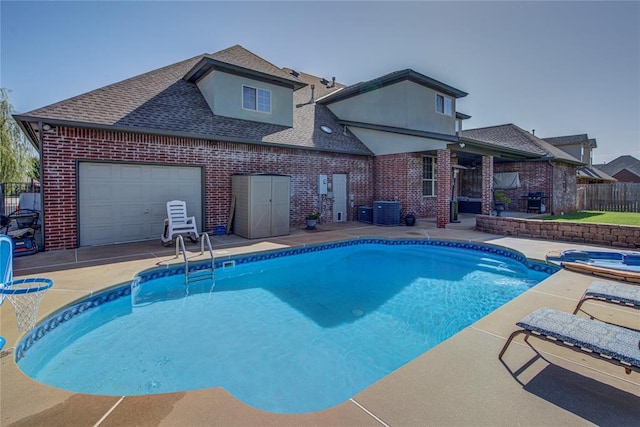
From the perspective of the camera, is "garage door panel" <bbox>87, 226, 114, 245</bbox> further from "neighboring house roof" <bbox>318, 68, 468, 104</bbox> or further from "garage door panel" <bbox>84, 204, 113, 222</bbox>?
"neighboring house roof" <bbox>318, 68, 468, 104</bbox>

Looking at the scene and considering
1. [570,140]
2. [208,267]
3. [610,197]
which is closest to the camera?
[208,267]

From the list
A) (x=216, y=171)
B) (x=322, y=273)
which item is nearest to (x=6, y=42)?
(x=216, y=171)

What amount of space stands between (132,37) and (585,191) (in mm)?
25637

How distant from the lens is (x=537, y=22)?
9211 millimetres

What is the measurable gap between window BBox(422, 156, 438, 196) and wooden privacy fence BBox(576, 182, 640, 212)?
11843 mm

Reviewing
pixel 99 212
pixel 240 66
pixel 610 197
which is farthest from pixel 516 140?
pixel 99 212

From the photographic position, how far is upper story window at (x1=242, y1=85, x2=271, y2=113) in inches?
450

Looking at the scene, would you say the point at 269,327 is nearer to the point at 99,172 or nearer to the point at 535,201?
the point at 99,172

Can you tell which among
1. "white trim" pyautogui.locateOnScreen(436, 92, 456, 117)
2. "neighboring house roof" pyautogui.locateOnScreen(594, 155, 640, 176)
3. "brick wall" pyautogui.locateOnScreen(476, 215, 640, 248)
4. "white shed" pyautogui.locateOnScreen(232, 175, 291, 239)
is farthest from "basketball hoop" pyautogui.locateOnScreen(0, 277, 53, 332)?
"neighboring house roof" pyautogui.locateOnScreen(594, 155, 640, 176)

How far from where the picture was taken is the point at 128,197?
862 centimetres

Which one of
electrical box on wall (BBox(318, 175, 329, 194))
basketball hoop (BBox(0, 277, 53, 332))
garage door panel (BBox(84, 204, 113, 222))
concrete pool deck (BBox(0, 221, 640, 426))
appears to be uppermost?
electrical box on wall (BBox(318, 175, 329, 194))

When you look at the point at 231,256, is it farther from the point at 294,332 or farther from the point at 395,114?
the point at 395,114

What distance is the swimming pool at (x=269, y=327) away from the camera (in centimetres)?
331

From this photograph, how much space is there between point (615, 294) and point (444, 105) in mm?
13474
